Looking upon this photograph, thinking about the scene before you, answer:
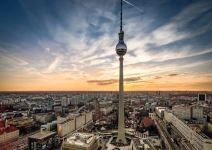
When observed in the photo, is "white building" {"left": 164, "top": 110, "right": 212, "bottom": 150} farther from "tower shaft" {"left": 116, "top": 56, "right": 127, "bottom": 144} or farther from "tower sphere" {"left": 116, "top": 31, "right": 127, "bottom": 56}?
"tower sphere" {"left": 116, "top": 31, "right": 127, "bottom": 56}

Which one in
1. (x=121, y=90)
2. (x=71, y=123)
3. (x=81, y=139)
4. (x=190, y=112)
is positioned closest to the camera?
(x=81, y=139)

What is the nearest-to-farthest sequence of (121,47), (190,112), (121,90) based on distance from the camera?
(121,90), (121,47), (190,112)

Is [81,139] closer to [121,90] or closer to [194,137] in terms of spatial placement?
[121,90]

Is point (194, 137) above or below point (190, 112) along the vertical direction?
below

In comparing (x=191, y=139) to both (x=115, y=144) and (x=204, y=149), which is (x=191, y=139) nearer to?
(x=204, y=149)

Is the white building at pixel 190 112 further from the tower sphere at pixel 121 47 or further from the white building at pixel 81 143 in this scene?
the white building at pixel 81 143

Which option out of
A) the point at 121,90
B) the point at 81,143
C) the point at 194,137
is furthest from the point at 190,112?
the point at 81,143

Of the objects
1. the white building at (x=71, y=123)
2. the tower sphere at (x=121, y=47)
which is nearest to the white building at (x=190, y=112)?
the white building at (x=71, y=123)

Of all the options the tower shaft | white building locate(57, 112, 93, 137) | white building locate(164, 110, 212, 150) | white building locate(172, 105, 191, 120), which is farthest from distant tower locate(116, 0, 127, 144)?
white building locate(172, 105, 191, 120)

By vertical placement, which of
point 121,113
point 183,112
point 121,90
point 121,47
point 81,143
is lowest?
point 81,143

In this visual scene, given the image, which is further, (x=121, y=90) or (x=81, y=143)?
(x=121, y=90)

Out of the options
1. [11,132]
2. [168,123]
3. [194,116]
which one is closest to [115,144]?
[11,132]
